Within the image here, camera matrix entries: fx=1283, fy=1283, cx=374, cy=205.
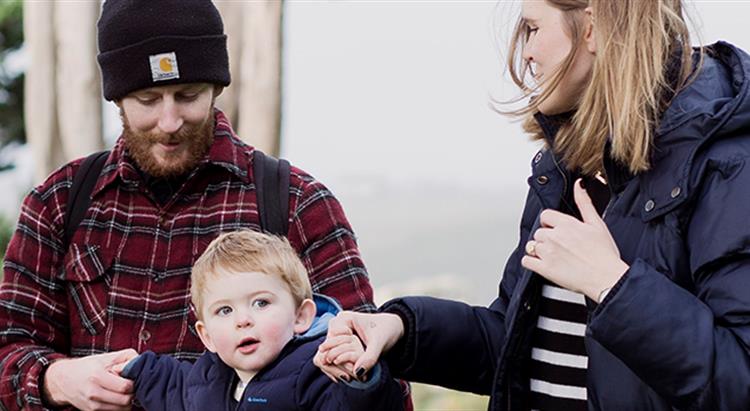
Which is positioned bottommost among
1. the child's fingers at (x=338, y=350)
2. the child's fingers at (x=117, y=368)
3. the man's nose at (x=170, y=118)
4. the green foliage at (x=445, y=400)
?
the green foliage at (x=445, y=400)

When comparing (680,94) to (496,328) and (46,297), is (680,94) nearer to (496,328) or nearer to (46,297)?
(496,328)

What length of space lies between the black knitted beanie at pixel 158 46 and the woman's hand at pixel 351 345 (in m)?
0.88

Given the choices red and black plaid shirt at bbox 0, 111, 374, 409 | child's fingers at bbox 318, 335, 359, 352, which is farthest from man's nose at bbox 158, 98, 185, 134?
child's fingers at bbox 318, 335, 359, 352

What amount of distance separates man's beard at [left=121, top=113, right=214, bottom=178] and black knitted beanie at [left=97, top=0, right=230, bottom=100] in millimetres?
118

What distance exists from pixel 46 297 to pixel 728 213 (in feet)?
5.67

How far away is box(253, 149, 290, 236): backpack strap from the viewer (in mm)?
3109

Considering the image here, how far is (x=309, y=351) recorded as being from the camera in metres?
2.67

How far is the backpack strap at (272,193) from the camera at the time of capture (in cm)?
311

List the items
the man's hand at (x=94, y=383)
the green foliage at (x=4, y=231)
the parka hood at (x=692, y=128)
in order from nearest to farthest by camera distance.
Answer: the parka hood at (x=692, y=128)
the man's hand at (x=94, y=383)
the green foliage at (x=4, y=231)

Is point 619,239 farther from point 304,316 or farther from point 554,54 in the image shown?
point 304,316

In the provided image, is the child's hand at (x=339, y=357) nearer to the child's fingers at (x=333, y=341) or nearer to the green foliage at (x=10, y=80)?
the child's fingers at (x=333, y=341)

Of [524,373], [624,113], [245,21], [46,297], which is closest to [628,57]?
[624,113]

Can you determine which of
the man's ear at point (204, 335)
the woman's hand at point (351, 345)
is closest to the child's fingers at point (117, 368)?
the man's ear at point (204, 335)

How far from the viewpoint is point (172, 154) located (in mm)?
3139
